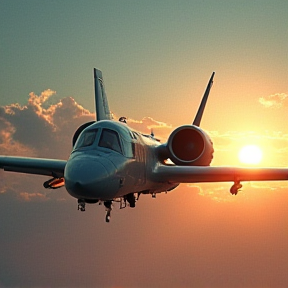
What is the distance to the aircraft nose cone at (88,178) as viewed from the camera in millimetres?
22656

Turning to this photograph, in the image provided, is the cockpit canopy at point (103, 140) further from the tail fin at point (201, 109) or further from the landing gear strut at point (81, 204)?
the tail fin at point (201, 109)

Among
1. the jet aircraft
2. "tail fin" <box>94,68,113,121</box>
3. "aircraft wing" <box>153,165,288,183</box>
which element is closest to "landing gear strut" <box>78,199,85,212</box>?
the jet aircraft

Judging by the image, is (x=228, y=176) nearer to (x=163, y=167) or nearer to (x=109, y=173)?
(x=163, y=167)

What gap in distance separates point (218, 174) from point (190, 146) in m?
4.85

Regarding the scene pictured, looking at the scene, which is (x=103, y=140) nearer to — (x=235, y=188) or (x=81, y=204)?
(x=81, y=204)

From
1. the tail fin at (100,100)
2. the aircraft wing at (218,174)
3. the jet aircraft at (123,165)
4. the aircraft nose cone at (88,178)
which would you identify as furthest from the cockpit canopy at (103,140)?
the tail fin at (100,100)

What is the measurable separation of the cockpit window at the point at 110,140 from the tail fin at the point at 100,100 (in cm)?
1543

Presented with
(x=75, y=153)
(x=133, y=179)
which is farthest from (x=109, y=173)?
(x=133, y=179)

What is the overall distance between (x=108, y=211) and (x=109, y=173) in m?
4.59

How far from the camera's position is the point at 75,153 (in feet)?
81.6

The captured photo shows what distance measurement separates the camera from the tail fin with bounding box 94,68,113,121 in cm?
4259

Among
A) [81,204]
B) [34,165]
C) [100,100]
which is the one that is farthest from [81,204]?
[100,100]

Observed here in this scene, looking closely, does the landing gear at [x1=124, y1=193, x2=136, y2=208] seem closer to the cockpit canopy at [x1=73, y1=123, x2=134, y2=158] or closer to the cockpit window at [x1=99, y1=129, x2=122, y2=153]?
the cockpit canopy at [x1=73, y1=123, x2=134, y2=158]

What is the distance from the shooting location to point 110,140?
2586cm
